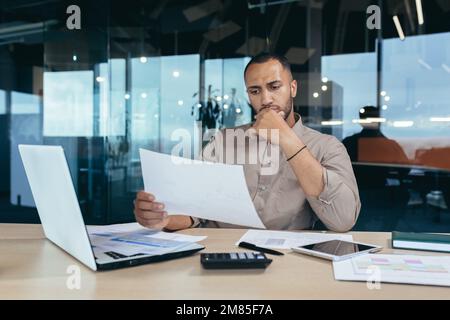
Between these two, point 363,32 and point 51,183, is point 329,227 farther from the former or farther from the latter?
point 363,32

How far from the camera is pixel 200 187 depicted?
1.09 metres

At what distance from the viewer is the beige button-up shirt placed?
Answer: 1.38 metres

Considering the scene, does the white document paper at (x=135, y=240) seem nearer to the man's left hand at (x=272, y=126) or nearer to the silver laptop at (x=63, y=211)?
the silver laptop at (x=63, y=211)

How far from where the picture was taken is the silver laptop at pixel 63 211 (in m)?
0.79

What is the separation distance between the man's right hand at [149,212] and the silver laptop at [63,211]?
179 mm

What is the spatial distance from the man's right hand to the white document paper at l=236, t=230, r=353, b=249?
257 mm

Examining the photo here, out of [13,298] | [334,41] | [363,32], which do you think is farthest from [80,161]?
[13,298]

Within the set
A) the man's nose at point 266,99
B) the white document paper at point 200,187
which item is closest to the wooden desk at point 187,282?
the white document paper at point 200,187

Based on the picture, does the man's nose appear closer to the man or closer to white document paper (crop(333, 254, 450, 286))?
the man

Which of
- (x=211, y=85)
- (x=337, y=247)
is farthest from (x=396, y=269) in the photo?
(x=211, y=85)

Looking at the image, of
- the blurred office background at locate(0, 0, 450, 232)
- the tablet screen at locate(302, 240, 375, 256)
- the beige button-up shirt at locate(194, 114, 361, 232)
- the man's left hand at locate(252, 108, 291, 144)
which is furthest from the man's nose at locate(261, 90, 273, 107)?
the blurred office background at locate(0, 0, 450, 232)

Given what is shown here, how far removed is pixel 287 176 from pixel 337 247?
0.60m

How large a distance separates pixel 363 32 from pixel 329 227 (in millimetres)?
3344

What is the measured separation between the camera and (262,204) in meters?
1.62
